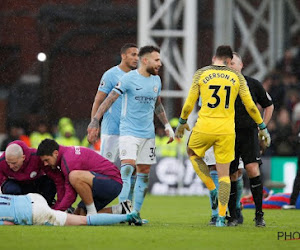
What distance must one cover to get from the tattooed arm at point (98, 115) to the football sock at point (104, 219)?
4.28 ft

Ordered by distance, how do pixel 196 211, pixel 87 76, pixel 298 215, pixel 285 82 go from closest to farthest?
pixel 298 215
pixel 196 211
pixel 285 82
pixel 87 76

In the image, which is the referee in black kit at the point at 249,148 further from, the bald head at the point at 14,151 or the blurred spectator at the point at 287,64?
the blurred spectator at the point at 287,64

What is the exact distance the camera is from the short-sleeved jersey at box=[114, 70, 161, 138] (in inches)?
452

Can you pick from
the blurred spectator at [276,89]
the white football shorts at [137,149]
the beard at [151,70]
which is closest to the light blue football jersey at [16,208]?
the white football shorts at [137,149]

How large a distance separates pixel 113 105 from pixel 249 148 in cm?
221

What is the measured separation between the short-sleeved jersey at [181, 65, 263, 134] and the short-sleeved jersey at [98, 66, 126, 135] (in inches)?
76.2

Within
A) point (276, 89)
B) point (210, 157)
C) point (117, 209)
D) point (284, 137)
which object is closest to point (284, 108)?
point (276, 89)

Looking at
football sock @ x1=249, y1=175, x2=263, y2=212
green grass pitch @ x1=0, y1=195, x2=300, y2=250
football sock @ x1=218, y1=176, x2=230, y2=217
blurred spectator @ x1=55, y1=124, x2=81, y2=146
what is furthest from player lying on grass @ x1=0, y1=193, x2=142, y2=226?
blurred spectator @ x1=55, y1=124, x2=81, y2=146

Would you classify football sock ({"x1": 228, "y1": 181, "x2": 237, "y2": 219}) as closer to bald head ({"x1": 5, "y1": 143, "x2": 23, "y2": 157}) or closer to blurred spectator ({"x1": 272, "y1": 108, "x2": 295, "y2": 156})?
bald head ({"x1": 5, "y1": 143, "x2": 23, "y2": 157})

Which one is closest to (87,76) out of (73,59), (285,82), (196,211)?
(73,59)

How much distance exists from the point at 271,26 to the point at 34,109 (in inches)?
323

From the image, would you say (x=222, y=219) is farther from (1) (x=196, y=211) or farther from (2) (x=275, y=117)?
(2) (x=275, y=117)

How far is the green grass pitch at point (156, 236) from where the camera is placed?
27.8 ft

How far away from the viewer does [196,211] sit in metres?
14.3
